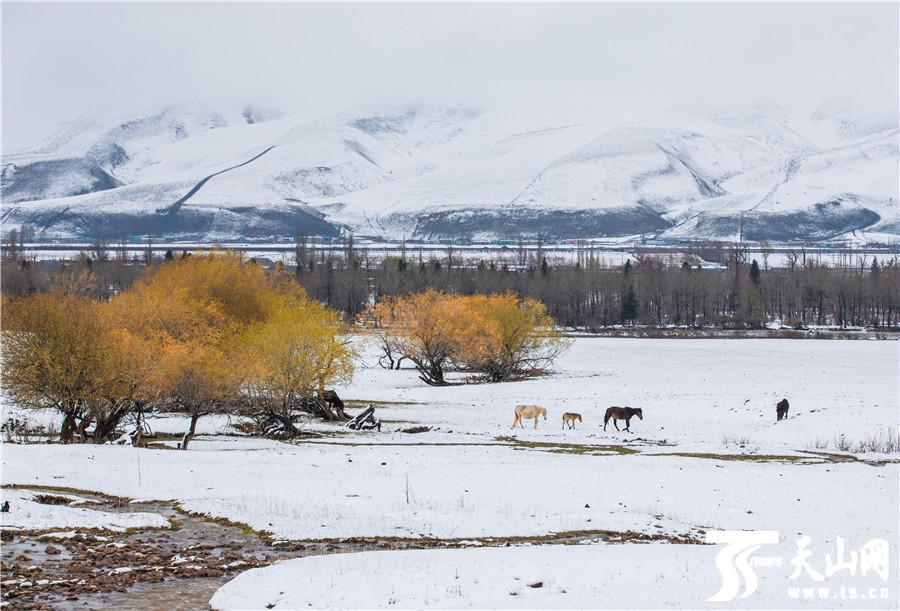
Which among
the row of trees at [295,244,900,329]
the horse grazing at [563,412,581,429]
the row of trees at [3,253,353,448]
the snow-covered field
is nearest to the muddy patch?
the snow-covered field

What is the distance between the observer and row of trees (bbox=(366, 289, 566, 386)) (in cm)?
7125

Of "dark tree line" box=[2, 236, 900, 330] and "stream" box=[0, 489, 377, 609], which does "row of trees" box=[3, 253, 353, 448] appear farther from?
"dark tree line" box=[2, 236, 900, 330]

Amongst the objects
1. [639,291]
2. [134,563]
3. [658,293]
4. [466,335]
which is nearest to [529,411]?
[466,335]

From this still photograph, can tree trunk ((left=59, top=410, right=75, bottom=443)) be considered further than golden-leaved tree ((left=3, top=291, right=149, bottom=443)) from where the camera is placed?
Yes

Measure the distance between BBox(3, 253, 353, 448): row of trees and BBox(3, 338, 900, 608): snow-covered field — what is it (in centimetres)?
251

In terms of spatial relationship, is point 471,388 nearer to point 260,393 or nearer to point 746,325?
point 260,393

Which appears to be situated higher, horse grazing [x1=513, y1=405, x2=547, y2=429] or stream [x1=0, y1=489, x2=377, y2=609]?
stream [x1=0, y1=489, x2=377, y2=609]

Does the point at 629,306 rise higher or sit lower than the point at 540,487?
higher

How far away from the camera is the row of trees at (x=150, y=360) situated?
37.8 metres

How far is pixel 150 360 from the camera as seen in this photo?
1553 inches

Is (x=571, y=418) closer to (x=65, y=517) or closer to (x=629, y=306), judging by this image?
(x=65, y=517)

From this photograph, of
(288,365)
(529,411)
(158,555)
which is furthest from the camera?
(529,411)

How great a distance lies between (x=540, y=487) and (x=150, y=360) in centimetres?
1960

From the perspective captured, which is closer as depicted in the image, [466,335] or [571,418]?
[571,418]
